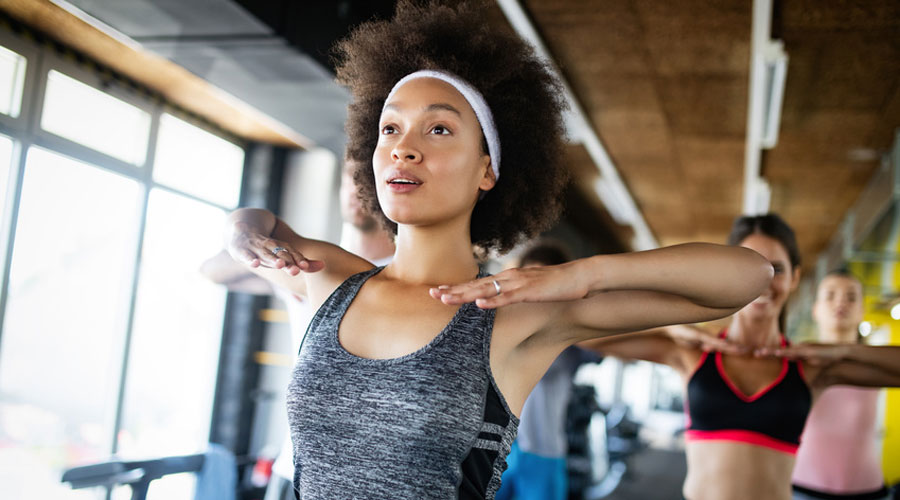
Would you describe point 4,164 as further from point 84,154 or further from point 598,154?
point 598,154

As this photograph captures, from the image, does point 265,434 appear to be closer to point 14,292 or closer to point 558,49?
point 14,292

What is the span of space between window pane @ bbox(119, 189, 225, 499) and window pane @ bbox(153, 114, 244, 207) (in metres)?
0.14

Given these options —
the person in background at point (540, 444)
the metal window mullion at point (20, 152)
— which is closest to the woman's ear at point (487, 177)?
the person in background at point (540, 444)

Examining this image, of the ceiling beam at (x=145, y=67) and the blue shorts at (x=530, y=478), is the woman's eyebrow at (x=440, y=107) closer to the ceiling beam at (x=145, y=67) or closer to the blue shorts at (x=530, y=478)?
the blue shorts at (x=530, y=478)

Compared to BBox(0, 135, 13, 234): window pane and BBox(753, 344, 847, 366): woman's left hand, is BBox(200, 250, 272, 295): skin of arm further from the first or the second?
BBox(0, 135, 13, 234): window pane

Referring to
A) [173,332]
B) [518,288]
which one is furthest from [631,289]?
[173,332]

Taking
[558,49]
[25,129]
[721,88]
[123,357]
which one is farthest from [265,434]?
[721,88]

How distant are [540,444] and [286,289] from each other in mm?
2044

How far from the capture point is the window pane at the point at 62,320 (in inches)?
169

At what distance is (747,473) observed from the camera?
2.17m

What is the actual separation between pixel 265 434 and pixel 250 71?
3.57m

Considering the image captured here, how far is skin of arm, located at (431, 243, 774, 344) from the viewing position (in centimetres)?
107

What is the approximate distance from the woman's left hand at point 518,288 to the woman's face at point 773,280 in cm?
134

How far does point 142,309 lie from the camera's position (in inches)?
214
